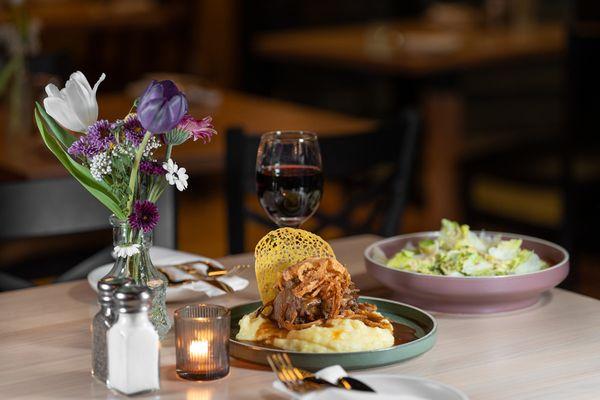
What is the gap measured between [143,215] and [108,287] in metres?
0.12

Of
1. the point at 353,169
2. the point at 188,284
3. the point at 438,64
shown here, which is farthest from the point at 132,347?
the point at 438,64

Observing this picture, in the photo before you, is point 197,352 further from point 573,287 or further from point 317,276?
point 573,287

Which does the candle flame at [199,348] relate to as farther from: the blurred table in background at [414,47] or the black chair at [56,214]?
the blurred table in background at [414,47]

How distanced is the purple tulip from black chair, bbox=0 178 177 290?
2.43ft

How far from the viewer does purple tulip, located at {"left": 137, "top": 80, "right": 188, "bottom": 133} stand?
3.58ft

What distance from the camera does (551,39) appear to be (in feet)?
15.6

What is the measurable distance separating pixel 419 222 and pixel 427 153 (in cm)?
42

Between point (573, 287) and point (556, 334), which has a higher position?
point (556, 334)

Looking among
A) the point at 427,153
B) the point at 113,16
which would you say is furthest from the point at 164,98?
the point at 113,16

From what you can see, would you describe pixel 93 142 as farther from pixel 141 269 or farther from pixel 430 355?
pixel 430 355

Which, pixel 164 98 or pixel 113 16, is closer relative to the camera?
pixel 164 98

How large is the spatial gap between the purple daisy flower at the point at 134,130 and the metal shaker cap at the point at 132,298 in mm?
179

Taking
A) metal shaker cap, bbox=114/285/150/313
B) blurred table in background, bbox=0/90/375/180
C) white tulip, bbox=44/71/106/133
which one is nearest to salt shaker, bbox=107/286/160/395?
metal shaker cap, bbox=114/285/150/313

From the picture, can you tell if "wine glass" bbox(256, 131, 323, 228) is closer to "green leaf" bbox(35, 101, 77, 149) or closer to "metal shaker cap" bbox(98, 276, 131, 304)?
"green leaf" bbox(35, 101, 77, 149)
